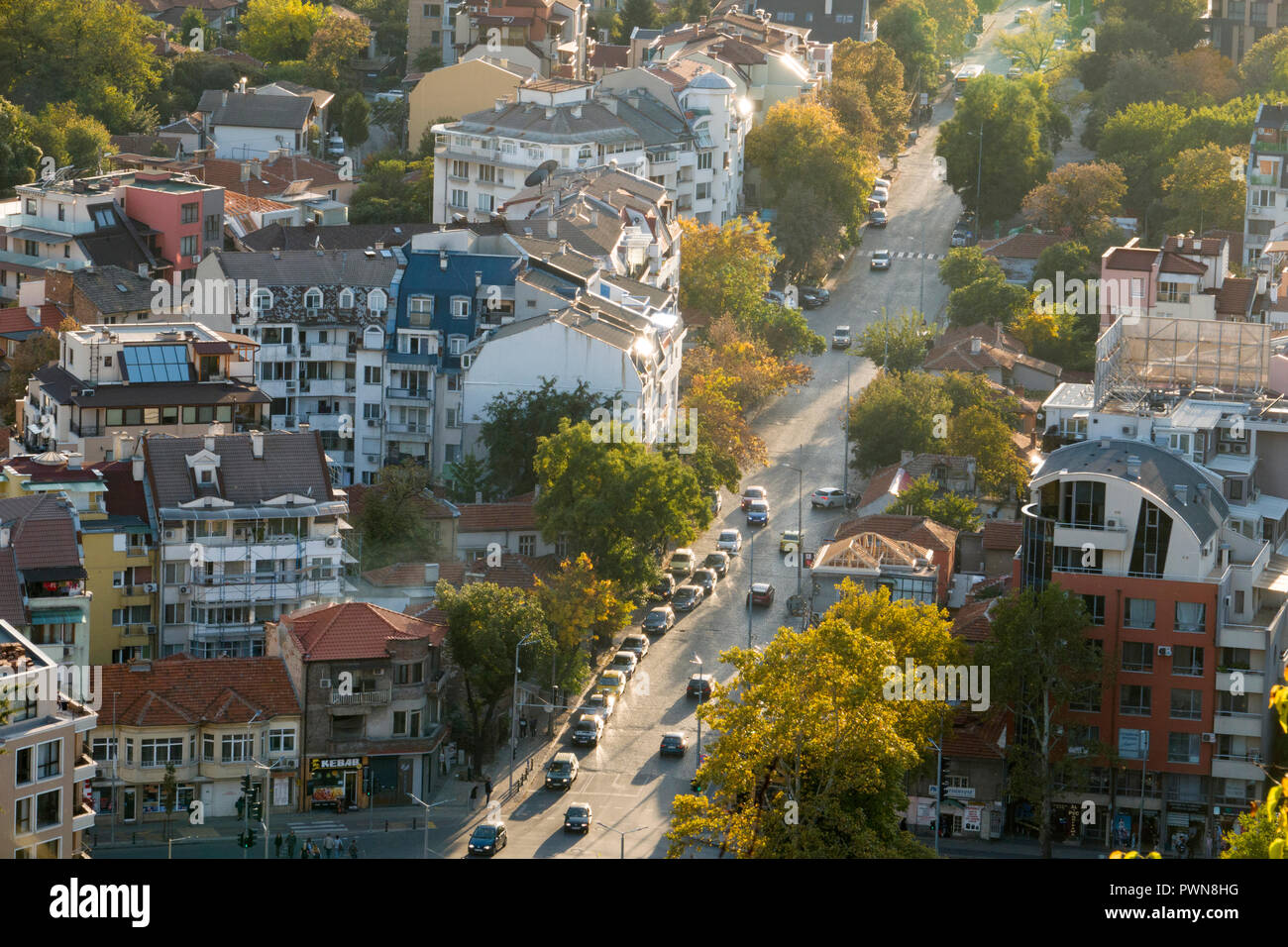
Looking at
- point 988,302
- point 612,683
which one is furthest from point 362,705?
point 988,302

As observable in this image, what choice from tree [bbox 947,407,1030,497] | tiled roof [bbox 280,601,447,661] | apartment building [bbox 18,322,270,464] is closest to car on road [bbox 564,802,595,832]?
tiled roof [bbox 280,601,447,661]

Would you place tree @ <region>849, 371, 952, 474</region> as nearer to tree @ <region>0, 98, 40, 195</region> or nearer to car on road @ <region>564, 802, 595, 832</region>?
car on road @ <region>564, 802, 595, 832</region>

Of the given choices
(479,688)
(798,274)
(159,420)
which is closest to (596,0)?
(798,274)

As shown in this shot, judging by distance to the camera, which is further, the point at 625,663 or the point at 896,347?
the point at 896,347

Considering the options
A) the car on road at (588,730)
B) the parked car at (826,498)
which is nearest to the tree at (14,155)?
the parked car at (826,498)

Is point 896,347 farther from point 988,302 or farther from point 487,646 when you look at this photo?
point 487,646
